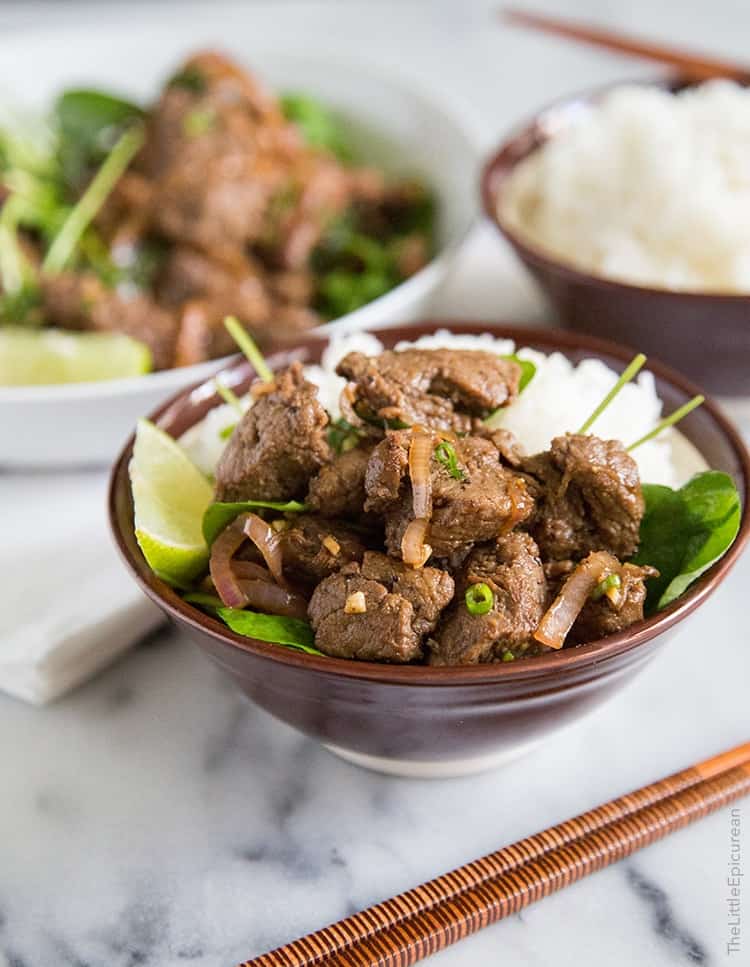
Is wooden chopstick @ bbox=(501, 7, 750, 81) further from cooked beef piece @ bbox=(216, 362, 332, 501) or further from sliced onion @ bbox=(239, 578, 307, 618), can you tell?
sliced onion @ bbox=(239, 578, 307, 618)

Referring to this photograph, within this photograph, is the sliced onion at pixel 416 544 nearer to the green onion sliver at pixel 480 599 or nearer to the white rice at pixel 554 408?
the green onion sliver at pixel 480 599

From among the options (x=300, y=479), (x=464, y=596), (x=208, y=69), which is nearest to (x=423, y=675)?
(x=464, y=596)

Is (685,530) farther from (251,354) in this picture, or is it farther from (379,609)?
(251,354)

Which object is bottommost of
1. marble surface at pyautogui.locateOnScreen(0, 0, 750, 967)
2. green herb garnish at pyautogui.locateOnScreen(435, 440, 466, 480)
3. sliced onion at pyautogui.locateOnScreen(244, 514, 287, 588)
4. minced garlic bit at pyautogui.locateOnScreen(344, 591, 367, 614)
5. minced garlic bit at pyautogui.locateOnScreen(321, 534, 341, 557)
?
marble surface at pyautogui.locateOnScreen(0, 0, 750, 967)

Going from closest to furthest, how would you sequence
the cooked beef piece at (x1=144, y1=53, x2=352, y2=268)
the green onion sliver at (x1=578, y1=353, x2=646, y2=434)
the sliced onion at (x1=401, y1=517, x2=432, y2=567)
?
the sliced onion at (x1=401, y1=517, x2=432, y2=567) < the green onion sliver at (x1=578, y1=353, x2=646, y2=434) < the cooked beef piece at (x1=144, y1=53, x2=352, y2=268)

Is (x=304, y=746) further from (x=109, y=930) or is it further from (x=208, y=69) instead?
(x=208, y=69)

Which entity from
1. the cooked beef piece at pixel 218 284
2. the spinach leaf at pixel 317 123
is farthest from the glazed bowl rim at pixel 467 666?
the spinach leaf at pixel 317 123

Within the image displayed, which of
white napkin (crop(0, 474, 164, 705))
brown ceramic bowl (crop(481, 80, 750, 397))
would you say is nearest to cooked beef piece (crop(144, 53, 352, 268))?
brown ceramic bowl (crop(481, 80, 750, 397))

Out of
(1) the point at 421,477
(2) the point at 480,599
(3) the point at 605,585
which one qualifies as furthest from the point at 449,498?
(3) the point at 605,585
